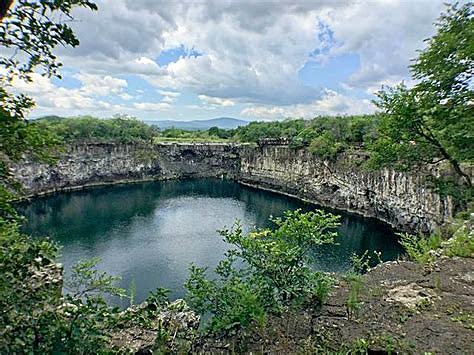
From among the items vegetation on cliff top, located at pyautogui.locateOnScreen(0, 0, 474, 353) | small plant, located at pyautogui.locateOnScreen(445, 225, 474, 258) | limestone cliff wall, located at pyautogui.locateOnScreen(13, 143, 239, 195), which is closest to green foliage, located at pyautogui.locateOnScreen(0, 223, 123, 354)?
vegetation on cliff top, located at pyautogui.locateOnScreen(0, 0, 474, 353)

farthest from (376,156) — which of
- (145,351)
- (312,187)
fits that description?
(312,187)

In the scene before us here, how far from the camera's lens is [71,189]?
57.1m

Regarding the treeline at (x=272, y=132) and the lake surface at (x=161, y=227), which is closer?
the lake surface at (x=161, y=227)

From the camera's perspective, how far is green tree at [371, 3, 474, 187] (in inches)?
364

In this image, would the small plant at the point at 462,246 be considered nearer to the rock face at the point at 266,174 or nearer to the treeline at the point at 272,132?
the rock face at the point at 266,174

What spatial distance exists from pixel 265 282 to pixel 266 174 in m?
55.7

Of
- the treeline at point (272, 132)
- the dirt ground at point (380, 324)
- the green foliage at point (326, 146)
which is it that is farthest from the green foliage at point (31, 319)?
the green foliage at point (326, 146)

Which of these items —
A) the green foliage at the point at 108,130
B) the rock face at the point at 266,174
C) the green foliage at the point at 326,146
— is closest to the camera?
the rock face at the point at 266,174

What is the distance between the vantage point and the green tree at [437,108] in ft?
30.4

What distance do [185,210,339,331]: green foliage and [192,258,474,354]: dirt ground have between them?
282mm

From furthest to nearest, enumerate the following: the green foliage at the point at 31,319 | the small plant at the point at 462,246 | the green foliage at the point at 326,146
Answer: the green foliage at the point at 326,146 → the small plant at the point at 462,246 → the green foliage at the point at 31,319

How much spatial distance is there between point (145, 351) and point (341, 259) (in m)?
22.3

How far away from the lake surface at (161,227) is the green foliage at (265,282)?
1304 cm

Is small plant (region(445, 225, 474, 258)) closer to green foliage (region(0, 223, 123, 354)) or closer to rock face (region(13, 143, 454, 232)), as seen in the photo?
green foliage (region(0, 223, 123, 354))
